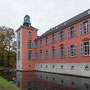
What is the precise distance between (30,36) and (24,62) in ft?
22.6

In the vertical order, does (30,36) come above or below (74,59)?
above

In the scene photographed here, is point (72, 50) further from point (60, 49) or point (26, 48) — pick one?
point (26, 48)

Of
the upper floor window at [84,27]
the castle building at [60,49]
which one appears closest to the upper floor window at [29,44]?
the castle building at [60,49]

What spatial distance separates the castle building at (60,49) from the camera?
1608 centimetres

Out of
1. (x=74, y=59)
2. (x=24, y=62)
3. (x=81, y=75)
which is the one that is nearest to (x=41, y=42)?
(x=24, y=62)

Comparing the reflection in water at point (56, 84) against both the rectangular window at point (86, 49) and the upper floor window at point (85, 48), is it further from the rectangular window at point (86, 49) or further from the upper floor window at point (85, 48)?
the upper floor window at point (85, 48)

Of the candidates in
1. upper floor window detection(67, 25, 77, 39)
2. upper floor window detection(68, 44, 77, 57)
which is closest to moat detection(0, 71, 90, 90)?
upper floor window detection(68, 44, 77, 57)

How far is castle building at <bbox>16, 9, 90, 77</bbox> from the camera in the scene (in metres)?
16.1

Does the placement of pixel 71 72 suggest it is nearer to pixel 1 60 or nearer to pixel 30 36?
pixel 30 36

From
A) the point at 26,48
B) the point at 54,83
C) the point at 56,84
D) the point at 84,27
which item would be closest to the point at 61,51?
the point at 84,27

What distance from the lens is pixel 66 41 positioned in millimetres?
19516

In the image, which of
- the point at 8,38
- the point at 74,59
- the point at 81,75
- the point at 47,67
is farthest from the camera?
the point at 8,38

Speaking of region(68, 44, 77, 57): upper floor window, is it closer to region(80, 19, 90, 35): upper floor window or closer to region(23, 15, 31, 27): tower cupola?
region(80, 19, 90, 35): upper floor window

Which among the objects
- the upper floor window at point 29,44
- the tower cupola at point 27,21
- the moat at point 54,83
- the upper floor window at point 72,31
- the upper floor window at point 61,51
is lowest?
the moat at point 54,83
